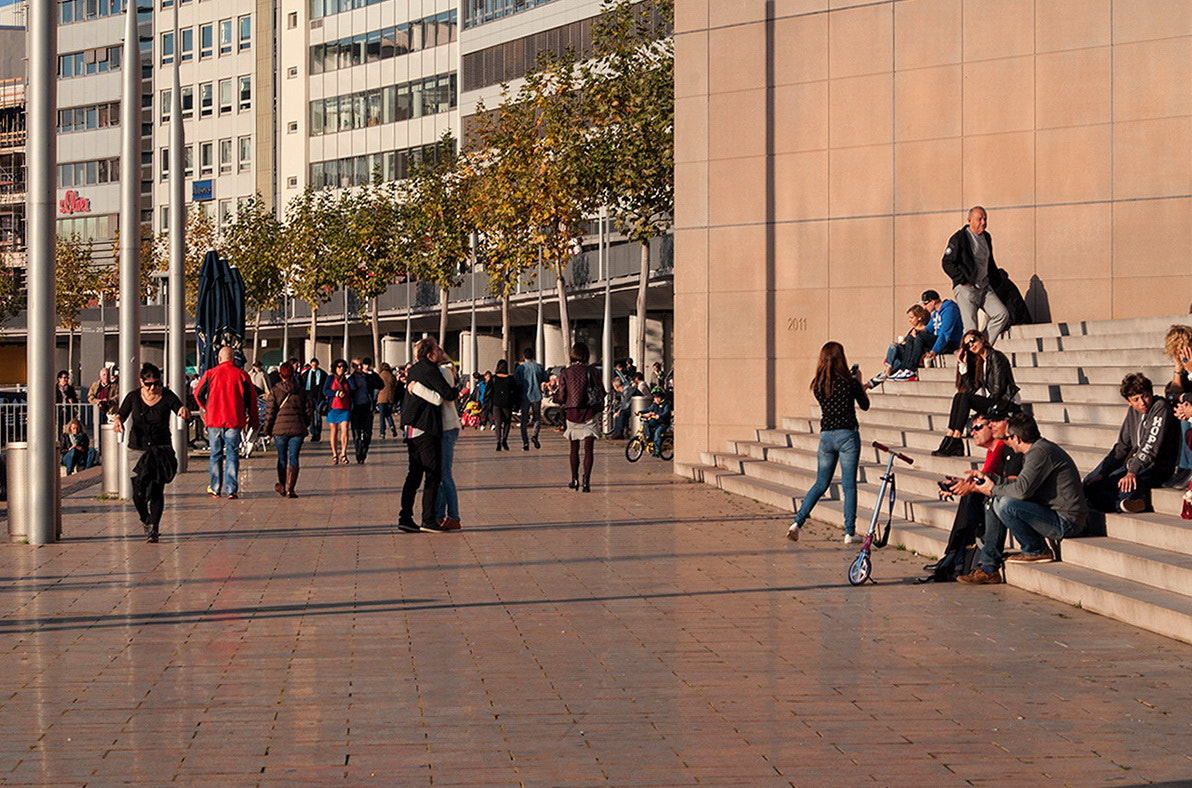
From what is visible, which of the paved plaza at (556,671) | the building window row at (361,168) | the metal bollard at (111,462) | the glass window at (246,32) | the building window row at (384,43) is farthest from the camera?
the glass window at (246,32)

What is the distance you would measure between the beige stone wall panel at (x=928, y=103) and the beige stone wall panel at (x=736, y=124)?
193 centimetres

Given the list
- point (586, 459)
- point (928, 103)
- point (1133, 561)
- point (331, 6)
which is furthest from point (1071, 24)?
point (331, 6)

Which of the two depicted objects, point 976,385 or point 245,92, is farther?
point 245,92

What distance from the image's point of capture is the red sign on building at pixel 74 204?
101381mm

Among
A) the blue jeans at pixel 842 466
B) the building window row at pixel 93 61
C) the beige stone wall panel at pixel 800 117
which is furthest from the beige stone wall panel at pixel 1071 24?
the building window row at pixel 93 61

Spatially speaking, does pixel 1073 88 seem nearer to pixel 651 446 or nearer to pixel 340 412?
pixel 651 446

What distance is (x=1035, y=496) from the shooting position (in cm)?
1210

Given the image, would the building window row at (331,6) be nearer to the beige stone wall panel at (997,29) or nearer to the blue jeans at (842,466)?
the beige stone wall panel at (997,29)

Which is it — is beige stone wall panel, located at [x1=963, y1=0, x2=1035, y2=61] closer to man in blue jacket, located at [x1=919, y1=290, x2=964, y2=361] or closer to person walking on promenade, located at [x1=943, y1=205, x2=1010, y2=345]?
person walking on promenade, located at [x1=943, y1=205, x2=1010, y2=345]

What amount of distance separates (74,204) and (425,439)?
297 ft

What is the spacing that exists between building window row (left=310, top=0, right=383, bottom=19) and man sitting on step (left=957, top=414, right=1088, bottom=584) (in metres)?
77.0

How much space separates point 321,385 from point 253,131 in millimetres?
62112

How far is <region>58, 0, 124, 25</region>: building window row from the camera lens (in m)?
102

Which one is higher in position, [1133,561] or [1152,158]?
[1152,158]
